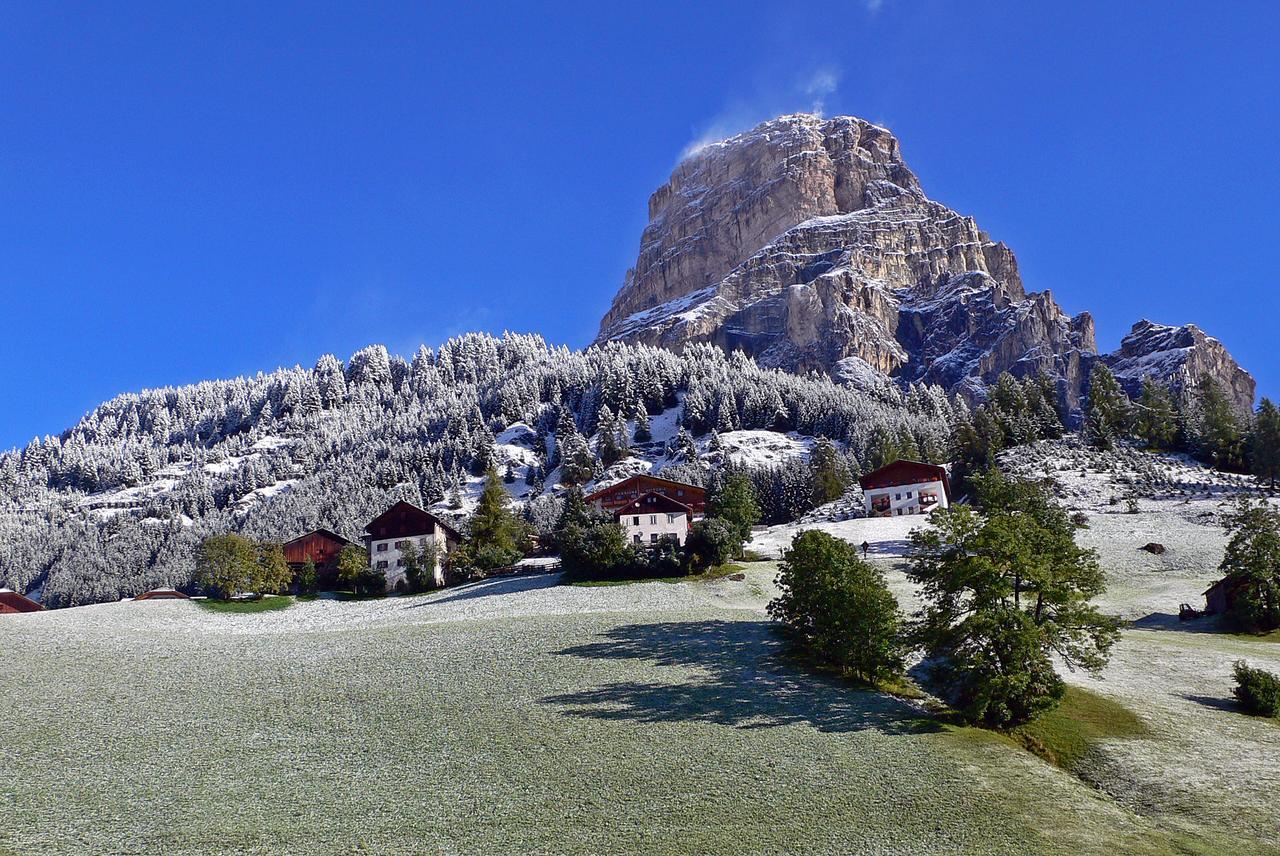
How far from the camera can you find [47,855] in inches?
816

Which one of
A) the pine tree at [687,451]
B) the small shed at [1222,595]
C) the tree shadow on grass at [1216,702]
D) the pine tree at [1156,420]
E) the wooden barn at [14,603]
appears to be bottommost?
the tree shadow on grass at [1216,702]

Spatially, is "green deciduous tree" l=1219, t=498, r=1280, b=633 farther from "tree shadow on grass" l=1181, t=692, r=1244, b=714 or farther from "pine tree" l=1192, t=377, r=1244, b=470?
"pine tree" l=1192, t=377, r=1244, b=470

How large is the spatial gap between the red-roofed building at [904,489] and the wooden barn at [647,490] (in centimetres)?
2457

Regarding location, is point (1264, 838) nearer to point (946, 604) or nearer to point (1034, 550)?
point (946, 604)

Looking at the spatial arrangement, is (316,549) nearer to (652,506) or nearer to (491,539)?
(491,539)

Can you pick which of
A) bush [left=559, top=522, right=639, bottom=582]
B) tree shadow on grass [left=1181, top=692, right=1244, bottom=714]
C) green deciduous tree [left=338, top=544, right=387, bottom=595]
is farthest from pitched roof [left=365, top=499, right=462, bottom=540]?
tree shadow on grass [left=1181, top=692, right=1244, bottom=714]

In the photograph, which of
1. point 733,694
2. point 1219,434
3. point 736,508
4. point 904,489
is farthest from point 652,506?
point 1219,434

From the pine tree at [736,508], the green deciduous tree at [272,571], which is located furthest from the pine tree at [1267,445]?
the green deciduous tree at [272,571]

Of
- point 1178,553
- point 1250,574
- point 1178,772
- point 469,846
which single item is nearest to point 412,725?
point 469,846

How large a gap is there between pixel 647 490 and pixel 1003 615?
7776cm

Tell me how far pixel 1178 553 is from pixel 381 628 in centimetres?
6998

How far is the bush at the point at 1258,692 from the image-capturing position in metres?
33.7

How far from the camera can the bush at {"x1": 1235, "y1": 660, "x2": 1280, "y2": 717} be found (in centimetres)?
3372

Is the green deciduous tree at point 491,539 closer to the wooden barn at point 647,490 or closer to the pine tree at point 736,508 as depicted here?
the wooden barn at point 647,490
